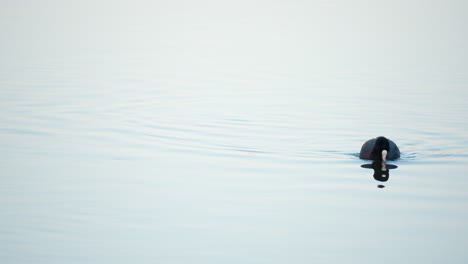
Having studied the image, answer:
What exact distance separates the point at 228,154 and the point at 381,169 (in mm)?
2830

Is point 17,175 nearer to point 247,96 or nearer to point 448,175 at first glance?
point 448,175

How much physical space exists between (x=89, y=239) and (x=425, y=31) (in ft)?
129

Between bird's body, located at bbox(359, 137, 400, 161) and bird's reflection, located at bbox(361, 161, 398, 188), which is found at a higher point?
bird's body, located at bbox(359, 137, 400, 161)

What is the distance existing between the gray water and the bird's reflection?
14cm

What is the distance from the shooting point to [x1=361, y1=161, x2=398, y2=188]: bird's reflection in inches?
532

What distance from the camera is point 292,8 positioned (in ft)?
228

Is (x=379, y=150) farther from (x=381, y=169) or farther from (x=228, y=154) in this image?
(x=228, y=154)

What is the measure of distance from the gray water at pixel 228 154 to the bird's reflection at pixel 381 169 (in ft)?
0.46

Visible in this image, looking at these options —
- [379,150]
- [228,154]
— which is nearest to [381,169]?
[379,150]

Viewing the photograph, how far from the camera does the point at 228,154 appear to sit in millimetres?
14914

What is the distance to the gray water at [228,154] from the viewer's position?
9547mm

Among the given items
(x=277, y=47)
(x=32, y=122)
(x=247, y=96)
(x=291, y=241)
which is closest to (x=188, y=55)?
(x=277, y=47)

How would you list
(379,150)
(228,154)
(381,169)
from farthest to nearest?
(228,154) → (379,150) → (381,169)

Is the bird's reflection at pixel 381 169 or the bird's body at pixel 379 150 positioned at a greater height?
the bird's body at pixel 379 150
